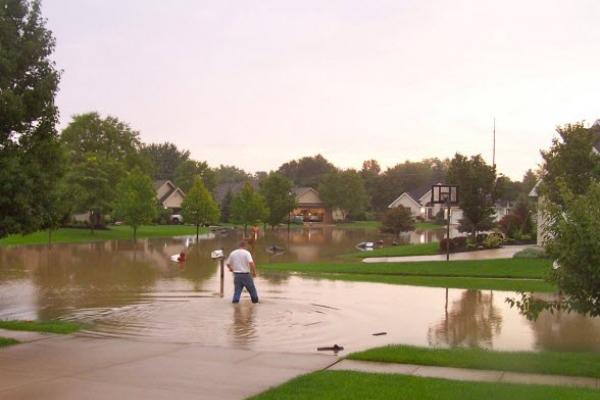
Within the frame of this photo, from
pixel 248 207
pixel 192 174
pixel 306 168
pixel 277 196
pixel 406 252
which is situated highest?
pixel 306 168

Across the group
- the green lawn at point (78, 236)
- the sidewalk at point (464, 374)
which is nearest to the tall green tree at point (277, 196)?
the green lawn at point (78, 236)

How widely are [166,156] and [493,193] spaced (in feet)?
376

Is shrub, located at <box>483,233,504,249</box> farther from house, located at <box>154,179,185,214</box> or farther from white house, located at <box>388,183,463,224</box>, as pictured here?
white house, located at <box>388,183,463,224</box>

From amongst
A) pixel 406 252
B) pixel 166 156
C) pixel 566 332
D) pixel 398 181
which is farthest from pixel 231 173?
pixel 566 332

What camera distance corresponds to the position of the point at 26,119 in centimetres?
1123

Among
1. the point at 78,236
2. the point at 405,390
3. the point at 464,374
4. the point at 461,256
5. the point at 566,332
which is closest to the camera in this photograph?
the point at 405,390

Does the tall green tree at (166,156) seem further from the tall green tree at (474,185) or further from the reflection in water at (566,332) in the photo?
the reflection in water at (566,332)

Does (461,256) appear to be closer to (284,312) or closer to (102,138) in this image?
(284,312)

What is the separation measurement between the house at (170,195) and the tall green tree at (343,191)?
20.8 metres

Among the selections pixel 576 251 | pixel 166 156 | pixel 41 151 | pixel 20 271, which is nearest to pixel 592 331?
pixel 576 251

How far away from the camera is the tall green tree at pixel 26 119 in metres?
10.5

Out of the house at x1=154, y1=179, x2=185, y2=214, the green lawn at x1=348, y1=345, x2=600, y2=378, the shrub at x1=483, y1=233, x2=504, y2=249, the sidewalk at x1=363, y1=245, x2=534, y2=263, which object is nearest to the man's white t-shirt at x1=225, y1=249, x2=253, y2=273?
the green lawn at x1=348, y1=345, x2=600, y2=378

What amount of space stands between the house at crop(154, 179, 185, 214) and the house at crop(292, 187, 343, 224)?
18.2 metres

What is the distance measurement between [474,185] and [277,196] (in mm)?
37264
